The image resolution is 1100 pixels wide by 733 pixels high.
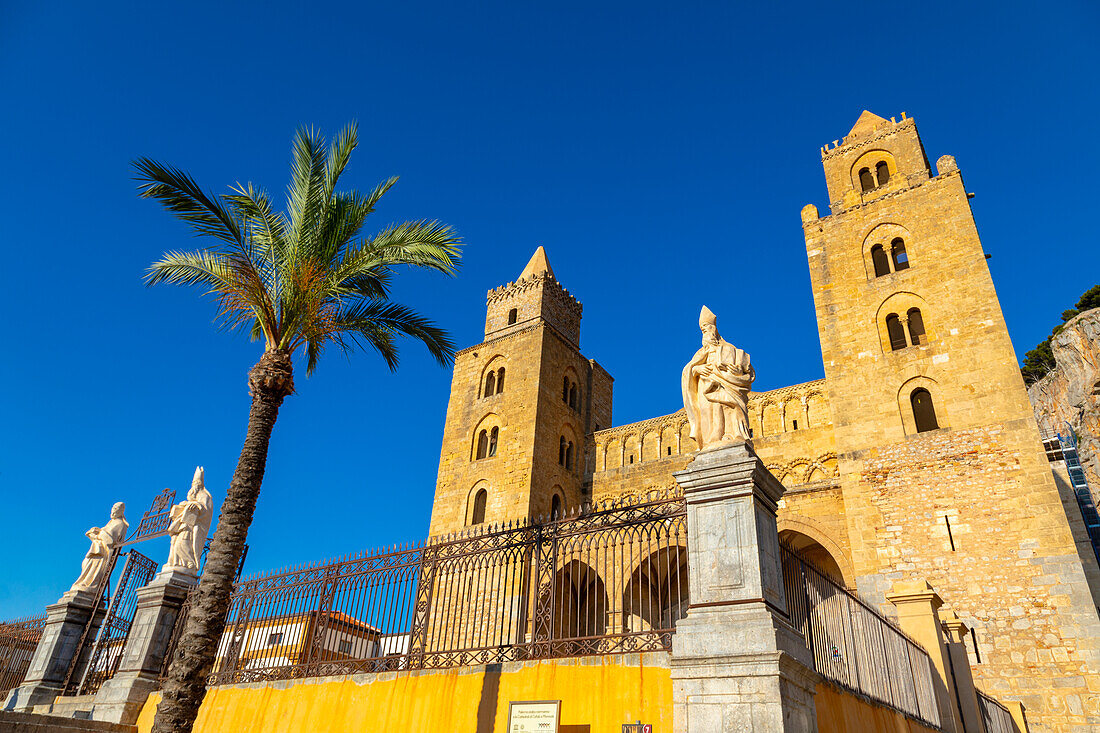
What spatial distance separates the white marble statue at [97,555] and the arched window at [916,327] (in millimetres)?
18102

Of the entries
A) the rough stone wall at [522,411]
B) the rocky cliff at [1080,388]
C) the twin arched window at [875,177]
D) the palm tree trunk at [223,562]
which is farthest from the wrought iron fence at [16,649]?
the rocky cliff at [1080,388]

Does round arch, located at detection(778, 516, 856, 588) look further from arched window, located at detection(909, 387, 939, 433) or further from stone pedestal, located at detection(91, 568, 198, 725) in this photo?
stone pedestal, located at detection(91, 568, 198, 725)

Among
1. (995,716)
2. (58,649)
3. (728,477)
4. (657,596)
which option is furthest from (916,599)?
(58,649)

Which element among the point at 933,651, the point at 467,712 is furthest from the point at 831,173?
the point at 467,712

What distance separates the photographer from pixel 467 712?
7102 millimetres

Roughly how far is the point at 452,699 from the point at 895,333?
15.6m

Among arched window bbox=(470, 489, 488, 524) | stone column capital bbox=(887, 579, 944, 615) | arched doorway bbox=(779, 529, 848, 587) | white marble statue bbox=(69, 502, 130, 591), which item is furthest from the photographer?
arched window bbox=(470, 489, 488, 524)

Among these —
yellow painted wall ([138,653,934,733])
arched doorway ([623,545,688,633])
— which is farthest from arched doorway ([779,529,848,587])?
yellow painted wall ([138,653,934,733])

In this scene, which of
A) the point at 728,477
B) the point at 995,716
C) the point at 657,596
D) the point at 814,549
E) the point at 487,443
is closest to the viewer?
the point at 728,477

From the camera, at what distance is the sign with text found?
6.34 meters

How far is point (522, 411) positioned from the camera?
24.0 m

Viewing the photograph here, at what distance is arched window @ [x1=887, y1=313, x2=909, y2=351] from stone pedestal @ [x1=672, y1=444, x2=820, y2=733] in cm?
1406

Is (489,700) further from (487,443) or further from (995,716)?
(487,443)

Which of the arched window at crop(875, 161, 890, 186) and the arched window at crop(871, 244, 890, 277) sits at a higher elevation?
the arched window at crop(875, 161, 890, 186)
